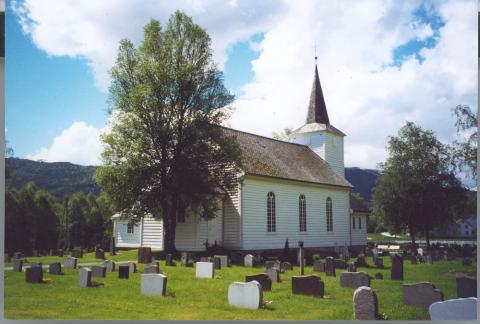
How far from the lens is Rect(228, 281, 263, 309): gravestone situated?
9922 mm

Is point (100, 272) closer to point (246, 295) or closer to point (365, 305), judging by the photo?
point (246, 295)

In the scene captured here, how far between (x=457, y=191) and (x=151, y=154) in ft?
69.0

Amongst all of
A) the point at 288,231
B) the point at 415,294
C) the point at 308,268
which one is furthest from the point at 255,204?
the point at 415,294

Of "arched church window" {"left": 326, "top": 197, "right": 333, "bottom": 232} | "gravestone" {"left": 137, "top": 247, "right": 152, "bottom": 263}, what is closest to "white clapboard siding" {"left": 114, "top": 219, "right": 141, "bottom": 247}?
"gravestone" {"left": 137, "top": 247, "right": 152, "bottom": 263}

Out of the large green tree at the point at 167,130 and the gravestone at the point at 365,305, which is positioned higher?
the large green tree at the point at 167,130

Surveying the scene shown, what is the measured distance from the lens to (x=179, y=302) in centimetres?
1051

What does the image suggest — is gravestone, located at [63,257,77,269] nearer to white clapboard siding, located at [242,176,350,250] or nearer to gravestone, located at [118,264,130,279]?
gravestone, located at [118,264,130,279]

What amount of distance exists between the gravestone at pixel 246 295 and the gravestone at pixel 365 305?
2.05 metres

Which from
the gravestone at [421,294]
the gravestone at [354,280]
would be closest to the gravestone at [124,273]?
the gravestone at [354,280]

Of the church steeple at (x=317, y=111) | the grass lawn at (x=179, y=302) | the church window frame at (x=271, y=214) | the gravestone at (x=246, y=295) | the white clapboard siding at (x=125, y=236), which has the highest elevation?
the church steeple at (x=317, y=111)

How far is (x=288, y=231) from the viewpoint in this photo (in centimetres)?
2684

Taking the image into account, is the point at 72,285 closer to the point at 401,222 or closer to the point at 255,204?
the point at 255,204

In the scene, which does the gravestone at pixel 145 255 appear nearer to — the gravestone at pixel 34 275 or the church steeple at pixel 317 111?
the gravestone at pixel 34 275

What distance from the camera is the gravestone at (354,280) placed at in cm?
1268
